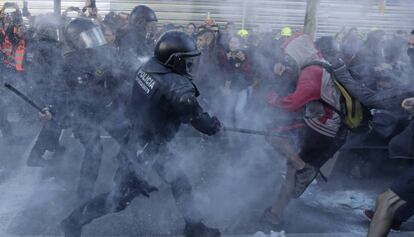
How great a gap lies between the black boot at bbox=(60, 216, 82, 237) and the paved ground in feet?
1.14

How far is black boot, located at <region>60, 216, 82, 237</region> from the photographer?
302 cm

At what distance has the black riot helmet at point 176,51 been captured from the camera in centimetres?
292

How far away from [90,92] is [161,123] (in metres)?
1.03

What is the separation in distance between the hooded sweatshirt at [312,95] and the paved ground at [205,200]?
934mm

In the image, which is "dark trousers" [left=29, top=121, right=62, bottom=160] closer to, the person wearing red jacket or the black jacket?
the black jacket

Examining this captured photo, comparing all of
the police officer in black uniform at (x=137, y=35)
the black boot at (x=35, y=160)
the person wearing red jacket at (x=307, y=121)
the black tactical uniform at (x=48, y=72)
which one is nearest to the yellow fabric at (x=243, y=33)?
the police officer in black uniform at (x=137, y=35)

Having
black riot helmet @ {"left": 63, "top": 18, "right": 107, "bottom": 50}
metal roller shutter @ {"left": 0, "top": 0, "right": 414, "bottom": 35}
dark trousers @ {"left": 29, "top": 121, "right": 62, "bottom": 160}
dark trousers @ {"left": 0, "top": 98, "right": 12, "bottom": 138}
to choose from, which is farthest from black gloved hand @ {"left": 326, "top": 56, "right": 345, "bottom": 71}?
dark trousers @ {"left": 0, "top": 98, "right": 12, "bottom": 138}

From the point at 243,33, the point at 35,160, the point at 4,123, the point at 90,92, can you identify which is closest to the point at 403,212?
the point at 90,92

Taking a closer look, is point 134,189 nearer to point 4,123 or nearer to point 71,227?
point 71,227

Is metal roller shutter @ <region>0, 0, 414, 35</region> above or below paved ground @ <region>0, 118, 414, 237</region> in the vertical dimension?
above

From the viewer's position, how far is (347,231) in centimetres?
366

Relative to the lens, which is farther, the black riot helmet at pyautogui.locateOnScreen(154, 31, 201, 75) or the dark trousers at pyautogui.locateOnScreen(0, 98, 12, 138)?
the dark trousers at pyautogui.locateOnScreen(0, 98, 12, 138)

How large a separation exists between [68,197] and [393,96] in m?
2.99

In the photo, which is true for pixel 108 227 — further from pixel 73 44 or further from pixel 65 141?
pixel 65 141
